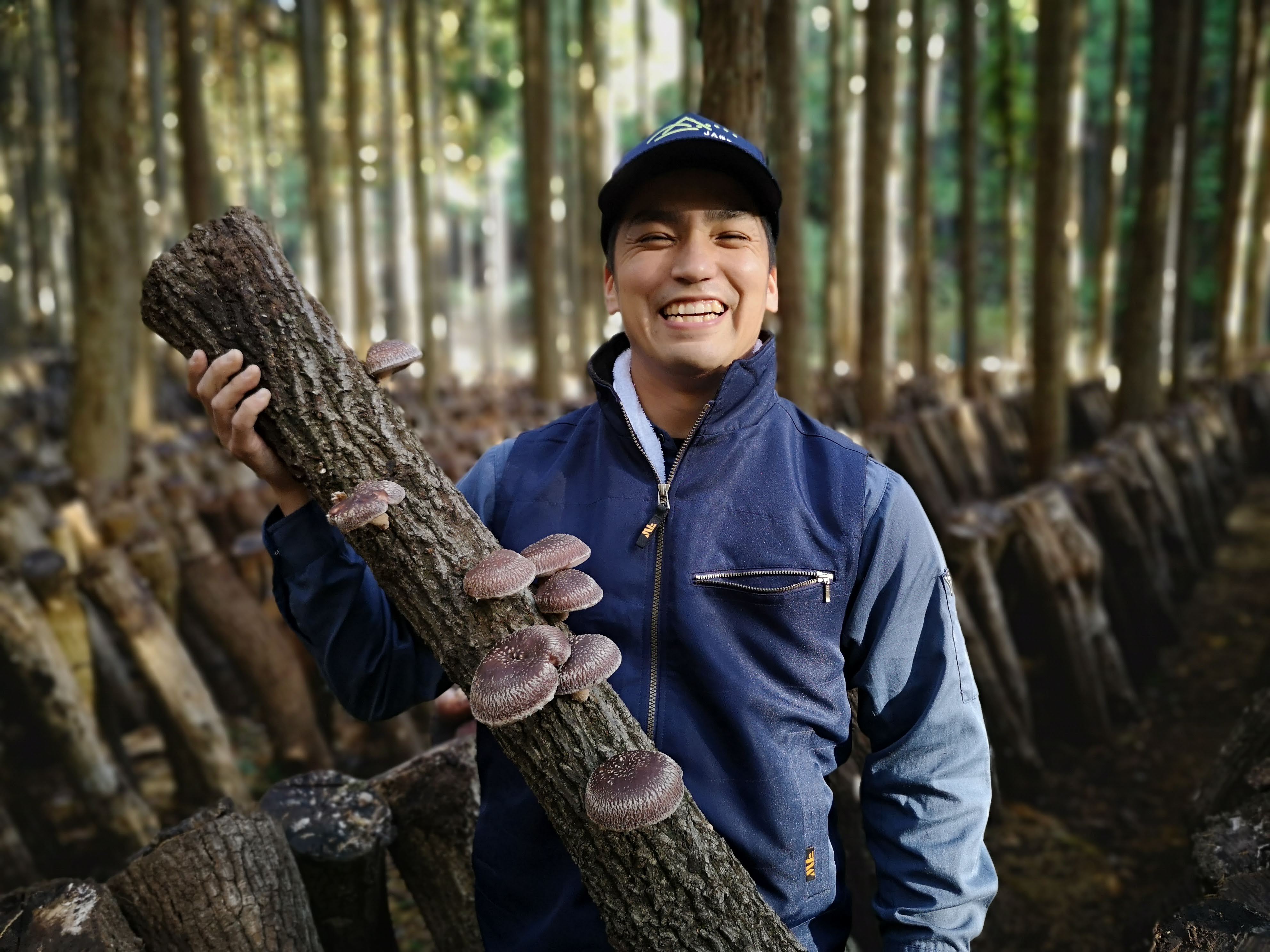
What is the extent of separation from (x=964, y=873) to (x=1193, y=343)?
96.3 feet

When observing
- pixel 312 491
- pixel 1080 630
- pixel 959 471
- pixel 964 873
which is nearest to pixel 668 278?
pixel 312 491

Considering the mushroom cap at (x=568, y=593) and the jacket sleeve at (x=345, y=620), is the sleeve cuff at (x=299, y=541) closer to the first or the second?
the jacket sleeve at (x=345, y=620)

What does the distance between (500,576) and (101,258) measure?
24.1ft

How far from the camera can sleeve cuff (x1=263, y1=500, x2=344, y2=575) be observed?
1.96 m

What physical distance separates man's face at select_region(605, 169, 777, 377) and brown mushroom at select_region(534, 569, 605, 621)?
498mm

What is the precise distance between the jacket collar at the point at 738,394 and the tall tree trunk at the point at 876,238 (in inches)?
319

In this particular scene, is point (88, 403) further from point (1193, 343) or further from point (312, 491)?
point (1193, 343)

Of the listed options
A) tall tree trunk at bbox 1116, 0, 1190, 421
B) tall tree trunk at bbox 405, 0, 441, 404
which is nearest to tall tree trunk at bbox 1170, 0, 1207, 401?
tall tree trunk at bbox 1116, 0, 1190, 421

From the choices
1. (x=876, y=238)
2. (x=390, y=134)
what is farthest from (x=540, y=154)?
(x=390, y=134)

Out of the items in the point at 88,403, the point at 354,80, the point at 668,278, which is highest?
the point at 354,80

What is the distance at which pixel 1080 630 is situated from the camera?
483cm

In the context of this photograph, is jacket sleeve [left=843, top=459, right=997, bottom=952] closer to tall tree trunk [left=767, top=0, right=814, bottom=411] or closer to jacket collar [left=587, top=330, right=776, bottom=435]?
jacket collar [left=587, top=330, right=776, bottom=435]

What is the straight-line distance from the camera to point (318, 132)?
1408 centimetres

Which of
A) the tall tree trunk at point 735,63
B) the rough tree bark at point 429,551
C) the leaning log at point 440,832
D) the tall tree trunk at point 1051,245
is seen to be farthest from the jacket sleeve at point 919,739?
the tall tree trunk at point 1051,245
